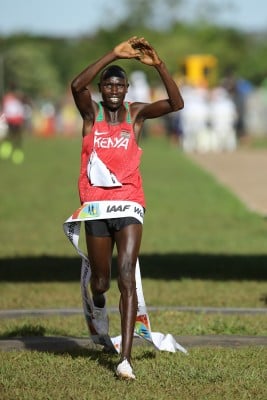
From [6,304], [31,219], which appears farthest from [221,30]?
[6,304]

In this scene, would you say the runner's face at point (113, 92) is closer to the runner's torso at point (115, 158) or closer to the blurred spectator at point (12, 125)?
the runner's torso at point (115, 158)

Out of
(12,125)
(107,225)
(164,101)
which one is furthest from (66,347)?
(12,125)

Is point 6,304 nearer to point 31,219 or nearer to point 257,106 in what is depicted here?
point 31,219

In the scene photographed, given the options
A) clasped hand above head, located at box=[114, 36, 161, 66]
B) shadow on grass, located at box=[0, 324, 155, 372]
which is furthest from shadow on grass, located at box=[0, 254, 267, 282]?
clasped hand above head, located at box=[114, 36, 161, 66]

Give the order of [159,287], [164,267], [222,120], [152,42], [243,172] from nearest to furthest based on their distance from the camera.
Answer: [159,287] < [164,267] < [243,172] < [222,120] < [152,42]

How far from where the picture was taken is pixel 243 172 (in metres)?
32.9

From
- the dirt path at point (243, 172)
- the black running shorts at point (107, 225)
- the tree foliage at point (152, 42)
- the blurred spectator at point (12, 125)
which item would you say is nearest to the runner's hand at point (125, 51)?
the black running shorts at point (107, 225)

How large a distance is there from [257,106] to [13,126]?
22.1m

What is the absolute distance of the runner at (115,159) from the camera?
28.1ft

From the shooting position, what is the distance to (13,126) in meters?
46.5

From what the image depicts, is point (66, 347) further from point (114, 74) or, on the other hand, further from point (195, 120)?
point (195, 120)

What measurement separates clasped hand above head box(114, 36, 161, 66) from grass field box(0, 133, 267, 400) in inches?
78.2

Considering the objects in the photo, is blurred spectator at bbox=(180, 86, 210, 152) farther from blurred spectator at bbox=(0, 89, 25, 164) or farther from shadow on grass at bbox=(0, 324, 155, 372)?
shadow on grass at bbox=(0, 324, 155, 372)

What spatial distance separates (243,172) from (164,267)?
18281mm
